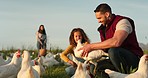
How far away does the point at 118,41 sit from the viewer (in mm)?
5145

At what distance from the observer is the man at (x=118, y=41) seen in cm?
519

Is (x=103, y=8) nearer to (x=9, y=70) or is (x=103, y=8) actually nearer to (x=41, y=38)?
(x=9, y=70)

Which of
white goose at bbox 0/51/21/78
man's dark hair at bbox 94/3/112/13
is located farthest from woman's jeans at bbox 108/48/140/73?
white goose at bbox 0/51/21/78

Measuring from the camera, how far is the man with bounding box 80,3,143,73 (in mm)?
5188

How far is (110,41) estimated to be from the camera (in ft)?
17.0

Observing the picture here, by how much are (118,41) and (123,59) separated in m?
0.41

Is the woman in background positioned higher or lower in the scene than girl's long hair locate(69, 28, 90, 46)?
lower

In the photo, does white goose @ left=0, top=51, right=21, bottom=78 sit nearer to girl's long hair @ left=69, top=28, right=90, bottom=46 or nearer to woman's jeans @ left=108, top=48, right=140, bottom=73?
girl's long hair @ left=69, top=28, right=90, bottom=46

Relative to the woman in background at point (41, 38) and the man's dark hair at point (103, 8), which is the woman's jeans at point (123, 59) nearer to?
the man's dark hair at point (103, 8)

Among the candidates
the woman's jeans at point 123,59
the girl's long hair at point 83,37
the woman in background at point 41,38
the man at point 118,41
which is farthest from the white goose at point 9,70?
the woman in background at point 41,38

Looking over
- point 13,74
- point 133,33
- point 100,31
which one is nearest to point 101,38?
point 100,31

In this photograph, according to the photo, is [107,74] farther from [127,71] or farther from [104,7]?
[104,7]

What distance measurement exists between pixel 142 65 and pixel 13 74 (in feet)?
9.94

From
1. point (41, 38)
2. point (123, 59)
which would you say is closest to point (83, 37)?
point (123, 59)
